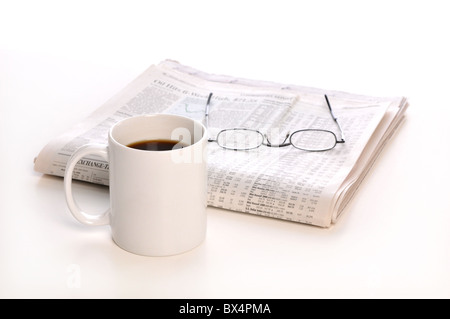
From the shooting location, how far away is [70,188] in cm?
103

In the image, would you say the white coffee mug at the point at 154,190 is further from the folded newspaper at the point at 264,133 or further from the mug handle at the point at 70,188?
the folded newspaper at the point at 264,133

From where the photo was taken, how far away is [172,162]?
95 centimetres

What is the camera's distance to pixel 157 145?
1.04 m

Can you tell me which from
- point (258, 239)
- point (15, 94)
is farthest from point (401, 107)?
point (15, 94)

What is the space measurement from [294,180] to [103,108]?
16.9 inches

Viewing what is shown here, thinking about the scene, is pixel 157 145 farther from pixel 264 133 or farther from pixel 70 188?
pixel 264 133

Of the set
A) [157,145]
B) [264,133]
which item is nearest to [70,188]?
[157,145]

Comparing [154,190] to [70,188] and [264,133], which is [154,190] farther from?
[264,133]

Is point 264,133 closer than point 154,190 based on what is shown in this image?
No

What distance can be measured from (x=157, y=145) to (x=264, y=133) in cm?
33

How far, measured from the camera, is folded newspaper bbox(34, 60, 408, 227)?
1.10m

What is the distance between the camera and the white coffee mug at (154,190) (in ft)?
3.14

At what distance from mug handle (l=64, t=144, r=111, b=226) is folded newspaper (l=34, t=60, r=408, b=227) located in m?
0.13
